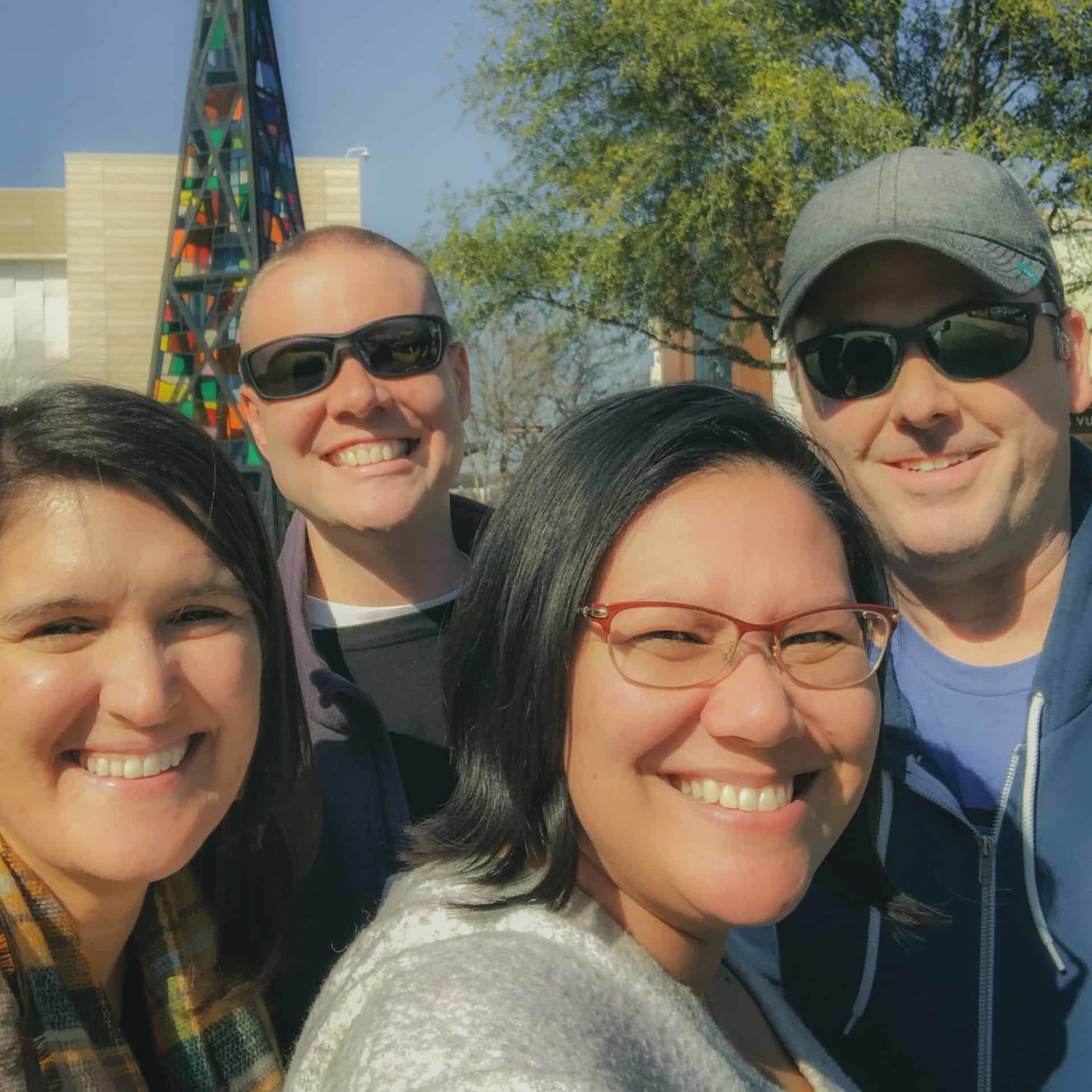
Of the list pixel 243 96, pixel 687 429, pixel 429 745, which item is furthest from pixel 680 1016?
pixel 243 96

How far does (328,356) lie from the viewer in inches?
115

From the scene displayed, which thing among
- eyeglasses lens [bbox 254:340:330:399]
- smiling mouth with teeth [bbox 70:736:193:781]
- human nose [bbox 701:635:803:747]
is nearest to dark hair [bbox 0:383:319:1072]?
smiling mouth with teeth [bbox 70:736:193:781]

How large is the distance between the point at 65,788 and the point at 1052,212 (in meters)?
11.9

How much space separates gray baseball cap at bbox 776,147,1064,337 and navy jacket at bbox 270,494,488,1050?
4.31 feet

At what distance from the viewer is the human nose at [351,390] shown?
9.53 ft

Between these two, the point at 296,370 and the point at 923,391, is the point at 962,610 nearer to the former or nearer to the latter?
the point at 923,391

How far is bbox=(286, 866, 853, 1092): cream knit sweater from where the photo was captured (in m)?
1.09

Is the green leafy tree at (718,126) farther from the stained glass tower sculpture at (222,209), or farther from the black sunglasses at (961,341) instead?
the black sunglasses at (961,341)

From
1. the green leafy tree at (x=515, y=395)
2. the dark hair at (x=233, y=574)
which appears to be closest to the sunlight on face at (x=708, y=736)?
the dark hair at (x=233, y=574)

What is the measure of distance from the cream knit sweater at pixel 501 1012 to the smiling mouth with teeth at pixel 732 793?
0.64 feet

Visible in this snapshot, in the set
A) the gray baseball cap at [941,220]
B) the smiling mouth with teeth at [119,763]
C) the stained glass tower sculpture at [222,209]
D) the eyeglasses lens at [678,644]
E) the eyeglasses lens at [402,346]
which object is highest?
the stained glass tower sculpture at [222,209]

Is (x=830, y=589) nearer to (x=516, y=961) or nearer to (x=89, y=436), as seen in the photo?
(x=516, y=961)

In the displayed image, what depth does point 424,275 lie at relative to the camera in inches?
125

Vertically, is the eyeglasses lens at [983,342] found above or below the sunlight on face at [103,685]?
above
